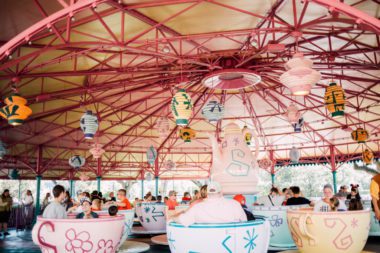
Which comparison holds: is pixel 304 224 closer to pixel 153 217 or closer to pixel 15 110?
pixel 153 217

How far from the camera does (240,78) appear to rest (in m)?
8.24

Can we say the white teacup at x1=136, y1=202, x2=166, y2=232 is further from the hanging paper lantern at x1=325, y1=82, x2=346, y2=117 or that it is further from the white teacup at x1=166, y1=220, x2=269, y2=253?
the white teacup at x1=166, y1=220, x2=269, y2=253

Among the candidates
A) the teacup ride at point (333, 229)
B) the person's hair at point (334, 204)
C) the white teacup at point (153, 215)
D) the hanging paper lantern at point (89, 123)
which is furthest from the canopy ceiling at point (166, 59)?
the white teacup at point (153, 215)

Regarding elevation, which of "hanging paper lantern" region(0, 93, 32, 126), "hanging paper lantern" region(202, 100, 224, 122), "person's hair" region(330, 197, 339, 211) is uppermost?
"hanging paper lantern" region(202, 100, 224, 122)

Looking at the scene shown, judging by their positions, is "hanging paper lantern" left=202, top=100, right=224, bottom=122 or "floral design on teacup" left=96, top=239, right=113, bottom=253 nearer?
"floral design on teacup" left=96, top=239, right=113, bottom=253

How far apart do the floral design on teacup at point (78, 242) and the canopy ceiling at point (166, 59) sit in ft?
9.21

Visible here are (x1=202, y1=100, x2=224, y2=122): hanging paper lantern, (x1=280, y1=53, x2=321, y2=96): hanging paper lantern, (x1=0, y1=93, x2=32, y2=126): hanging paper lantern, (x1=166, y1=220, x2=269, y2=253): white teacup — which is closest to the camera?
(x1=166, y1=220, x2=269, y2=253): white teacup

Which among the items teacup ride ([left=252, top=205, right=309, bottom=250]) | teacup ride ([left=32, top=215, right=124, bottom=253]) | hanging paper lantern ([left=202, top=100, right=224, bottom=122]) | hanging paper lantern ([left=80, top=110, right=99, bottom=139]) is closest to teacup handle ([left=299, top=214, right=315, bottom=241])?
teacup ride ([left=252, top=205, right=309, bottom=250])

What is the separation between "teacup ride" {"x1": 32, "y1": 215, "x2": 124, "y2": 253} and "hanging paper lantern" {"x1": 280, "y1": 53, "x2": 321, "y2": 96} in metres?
3.13

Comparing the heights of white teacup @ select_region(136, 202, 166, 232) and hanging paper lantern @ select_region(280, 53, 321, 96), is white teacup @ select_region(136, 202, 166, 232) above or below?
below

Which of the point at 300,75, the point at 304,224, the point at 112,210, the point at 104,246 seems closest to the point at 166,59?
A: the point at 300,75

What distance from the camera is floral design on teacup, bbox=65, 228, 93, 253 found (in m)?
3.62

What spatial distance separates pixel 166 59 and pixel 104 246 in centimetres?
570

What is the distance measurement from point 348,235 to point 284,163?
17.1 meters
